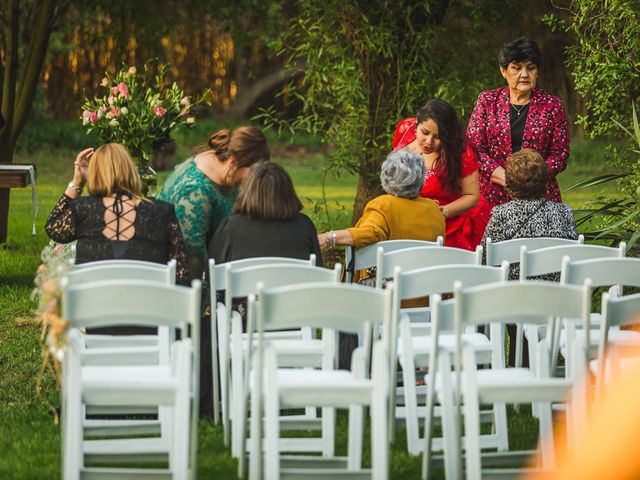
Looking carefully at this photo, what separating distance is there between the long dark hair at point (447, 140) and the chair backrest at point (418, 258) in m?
1.41

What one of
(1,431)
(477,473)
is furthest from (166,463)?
(477,473)

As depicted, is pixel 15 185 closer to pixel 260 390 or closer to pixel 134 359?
pixel 134 359

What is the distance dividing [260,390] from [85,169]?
2.29 meters

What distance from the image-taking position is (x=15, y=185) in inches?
336

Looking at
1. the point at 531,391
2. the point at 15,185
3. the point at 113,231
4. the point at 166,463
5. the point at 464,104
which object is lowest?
the point at 166,463

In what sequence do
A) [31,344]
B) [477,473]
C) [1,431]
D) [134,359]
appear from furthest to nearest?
[31,344], [1,431], [134,359], [477,473]

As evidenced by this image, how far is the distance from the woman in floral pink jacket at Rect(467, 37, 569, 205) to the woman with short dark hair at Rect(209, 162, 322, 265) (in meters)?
2.04

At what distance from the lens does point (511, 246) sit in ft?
19.4

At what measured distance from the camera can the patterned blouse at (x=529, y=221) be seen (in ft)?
20.3

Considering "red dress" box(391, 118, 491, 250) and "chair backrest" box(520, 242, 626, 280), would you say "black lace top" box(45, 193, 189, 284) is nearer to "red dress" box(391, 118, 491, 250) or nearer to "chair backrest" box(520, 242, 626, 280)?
"chair backrest" box(520, 242, 626, 280)

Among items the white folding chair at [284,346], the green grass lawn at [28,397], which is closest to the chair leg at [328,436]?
the white folding chair at [284,346]

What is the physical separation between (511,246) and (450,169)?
1080mm

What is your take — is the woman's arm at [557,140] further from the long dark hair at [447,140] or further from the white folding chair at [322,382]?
the white folding chair at [322,382]

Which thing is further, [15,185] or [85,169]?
[15,185]
